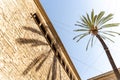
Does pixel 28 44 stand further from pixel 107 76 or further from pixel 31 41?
pixel 107 76

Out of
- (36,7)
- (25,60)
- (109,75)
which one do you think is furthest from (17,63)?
(109,75)

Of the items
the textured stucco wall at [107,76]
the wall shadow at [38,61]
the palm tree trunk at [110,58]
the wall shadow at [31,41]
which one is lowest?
the textured stucco wall at [107,76]

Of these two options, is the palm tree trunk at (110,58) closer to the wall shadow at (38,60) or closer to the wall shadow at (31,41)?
the wall shadow at (38,60)

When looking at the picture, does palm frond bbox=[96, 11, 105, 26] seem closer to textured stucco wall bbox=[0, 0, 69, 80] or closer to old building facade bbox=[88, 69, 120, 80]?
textured stucco wall bbox=[0, 0, 69, 80]

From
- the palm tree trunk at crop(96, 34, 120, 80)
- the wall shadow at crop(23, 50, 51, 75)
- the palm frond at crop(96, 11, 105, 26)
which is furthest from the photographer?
the palm frond at crop(96, 11, 105, 26)

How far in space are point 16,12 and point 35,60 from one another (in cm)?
268

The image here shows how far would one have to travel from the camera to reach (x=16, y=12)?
415 inches

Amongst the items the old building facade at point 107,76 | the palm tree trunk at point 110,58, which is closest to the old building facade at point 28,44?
the palm tree trunk at point 110,58

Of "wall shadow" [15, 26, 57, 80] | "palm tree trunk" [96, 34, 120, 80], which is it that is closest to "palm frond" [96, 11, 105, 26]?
"palm tree trunk" [96, 34, 120, 80]

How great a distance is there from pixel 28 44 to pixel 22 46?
74cm

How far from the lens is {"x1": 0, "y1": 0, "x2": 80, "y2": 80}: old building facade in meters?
9.05

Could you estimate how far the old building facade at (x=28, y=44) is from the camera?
29.7ft

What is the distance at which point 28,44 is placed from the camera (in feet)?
36.3

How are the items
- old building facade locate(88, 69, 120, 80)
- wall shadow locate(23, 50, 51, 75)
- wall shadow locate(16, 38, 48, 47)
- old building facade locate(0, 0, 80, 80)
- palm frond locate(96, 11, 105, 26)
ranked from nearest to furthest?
old building facade locate(0, 0, 80, 80) < wall shadow locate(16, 38, 48, 47) < wall shadow locate(23, 50, 51, 75) < palm frond locate(96, 11, 105, 26) < old building facade locate(88, 69, 120, 80)
